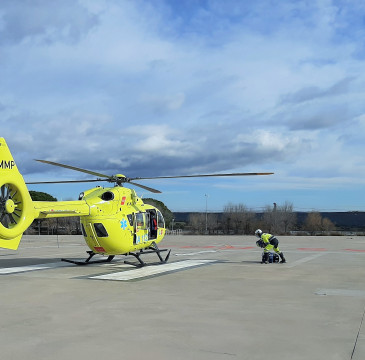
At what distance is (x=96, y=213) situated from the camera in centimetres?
1659

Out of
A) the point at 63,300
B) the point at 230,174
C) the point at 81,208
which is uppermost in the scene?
the point at 230,174

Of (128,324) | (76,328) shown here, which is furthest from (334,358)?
(76,328)

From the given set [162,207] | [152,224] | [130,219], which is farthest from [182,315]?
[162,207]

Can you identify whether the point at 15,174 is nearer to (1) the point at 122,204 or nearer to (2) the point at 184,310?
(1) the point at 122,204

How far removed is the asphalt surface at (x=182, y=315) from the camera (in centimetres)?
667

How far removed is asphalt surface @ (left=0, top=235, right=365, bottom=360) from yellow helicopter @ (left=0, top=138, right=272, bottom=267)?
147cm

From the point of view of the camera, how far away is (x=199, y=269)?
1762cm

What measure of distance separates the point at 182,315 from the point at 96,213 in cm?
838

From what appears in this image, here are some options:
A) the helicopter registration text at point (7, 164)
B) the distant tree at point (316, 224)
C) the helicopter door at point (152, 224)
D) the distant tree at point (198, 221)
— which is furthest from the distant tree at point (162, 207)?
the helicopter registration text at point (7, 164)

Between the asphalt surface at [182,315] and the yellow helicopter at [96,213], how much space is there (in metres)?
1.47

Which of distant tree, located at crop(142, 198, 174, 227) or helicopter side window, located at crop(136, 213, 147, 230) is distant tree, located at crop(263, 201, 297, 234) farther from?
helicopter side window, located at crop(136, 213, 147, 230)

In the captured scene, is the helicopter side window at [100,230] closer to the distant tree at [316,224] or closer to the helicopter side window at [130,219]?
the helicopter side window at [130,219]

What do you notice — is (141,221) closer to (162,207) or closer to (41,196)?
(41,196)

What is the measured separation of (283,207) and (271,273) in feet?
290
